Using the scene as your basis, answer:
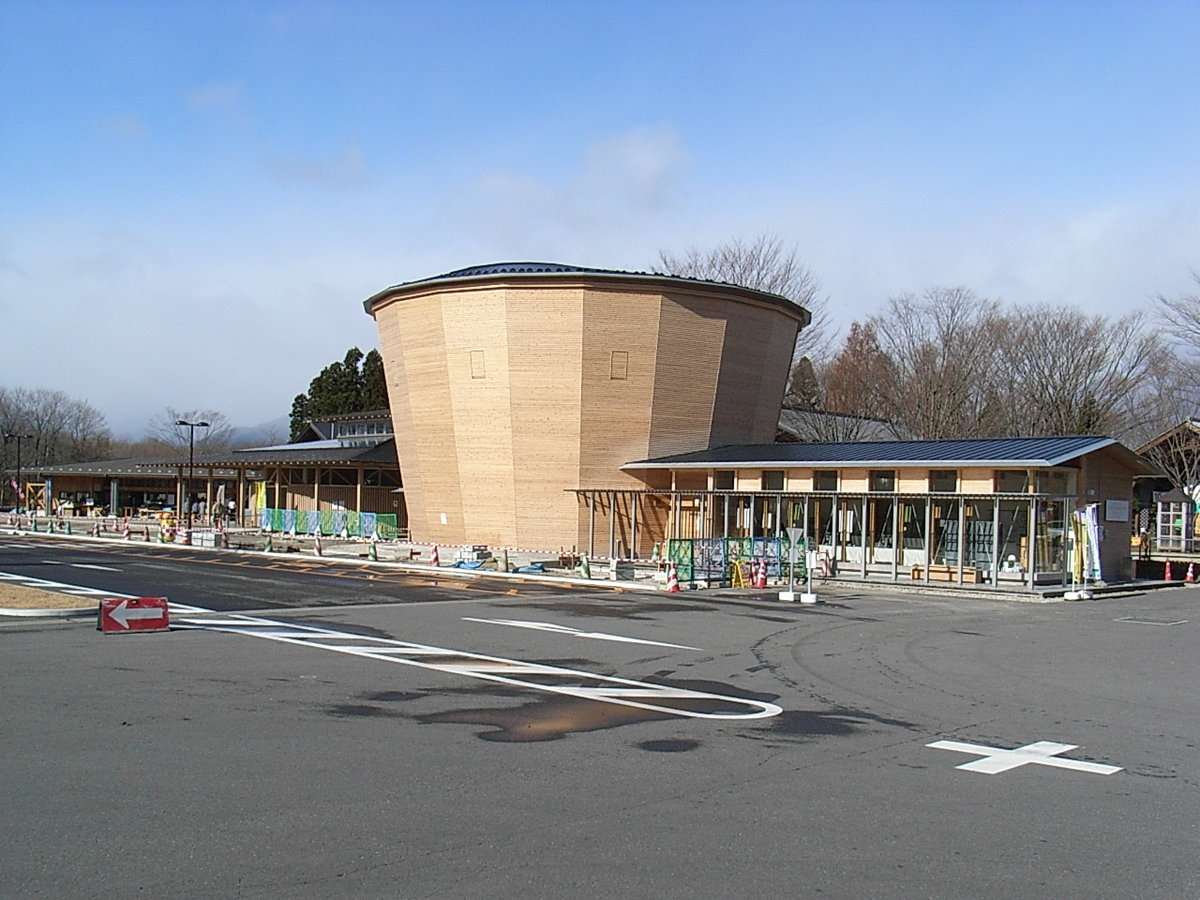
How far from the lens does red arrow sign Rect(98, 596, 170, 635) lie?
16.0 meters

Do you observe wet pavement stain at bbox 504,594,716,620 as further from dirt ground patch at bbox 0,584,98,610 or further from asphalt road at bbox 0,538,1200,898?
dirt ground patch at bbox 0,584,98,610

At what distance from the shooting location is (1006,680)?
1352 centimetres

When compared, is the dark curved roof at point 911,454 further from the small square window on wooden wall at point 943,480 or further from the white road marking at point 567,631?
the white road marking at point 567,631

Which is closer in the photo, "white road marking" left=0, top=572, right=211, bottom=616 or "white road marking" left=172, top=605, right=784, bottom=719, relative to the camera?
"white road marking" left=172, top=605, right=784, bottom=719

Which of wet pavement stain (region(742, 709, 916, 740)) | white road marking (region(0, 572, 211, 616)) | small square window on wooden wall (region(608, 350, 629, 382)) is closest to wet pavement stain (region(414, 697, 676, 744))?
wet pavement stain (region(742, 709, 916, 740))

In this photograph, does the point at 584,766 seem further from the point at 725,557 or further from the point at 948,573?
the point at 948,573

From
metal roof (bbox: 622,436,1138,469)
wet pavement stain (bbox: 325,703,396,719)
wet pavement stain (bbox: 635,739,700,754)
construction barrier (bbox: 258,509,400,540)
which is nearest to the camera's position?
wet pavement stain (bbox: 635,739,700,754)

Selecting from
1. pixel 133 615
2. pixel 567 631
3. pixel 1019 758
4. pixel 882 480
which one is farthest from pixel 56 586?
pixel 882 480

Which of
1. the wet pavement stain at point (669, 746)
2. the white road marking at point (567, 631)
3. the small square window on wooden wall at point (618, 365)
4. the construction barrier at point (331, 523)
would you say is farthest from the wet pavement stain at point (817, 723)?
the construction barrier at point (331, 523)

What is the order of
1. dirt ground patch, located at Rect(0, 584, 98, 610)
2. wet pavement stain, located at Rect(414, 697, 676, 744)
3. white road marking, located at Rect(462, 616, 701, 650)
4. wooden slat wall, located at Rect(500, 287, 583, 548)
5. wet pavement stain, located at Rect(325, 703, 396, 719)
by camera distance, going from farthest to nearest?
wooden slat wall, located at Rect(500, 287, 583, 548) < dirt ground patch, located at Rect(0, 584, 98, 610) < white road marking, located at Rect(462, 616, 701, 650) < wet pavement stain, located at Rect(325, 703, 396, 719) < wet pavement stain, located at Rect(414, 697, 676, 744)

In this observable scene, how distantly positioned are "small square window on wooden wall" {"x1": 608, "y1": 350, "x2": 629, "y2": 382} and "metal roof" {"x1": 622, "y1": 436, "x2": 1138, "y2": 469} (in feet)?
10.9

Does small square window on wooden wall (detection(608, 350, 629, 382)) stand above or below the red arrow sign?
above

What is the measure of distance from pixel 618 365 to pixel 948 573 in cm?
1467

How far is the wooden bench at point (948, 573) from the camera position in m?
30.4
